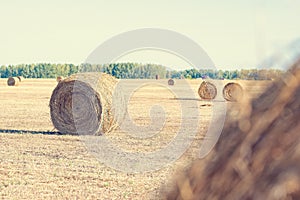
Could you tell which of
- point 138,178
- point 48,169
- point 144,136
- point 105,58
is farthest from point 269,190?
point 105,58

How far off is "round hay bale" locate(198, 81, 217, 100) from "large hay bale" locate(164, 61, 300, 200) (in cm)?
3076

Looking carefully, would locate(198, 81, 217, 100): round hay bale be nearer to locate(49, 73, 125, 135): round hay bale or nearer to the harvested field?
locate(49, 73, 125, 135): round hay bale

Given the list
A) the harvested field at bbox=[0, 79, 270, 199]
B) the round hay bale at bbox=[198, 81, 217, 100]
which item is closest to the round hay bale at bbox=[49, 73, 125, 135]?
the harvested field at bbox=[0, 79, 270, 199]

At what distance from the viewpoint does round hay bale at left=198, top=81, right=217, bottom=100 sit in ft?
110

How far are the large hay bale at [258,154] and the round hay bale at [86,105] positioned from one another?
527 inches

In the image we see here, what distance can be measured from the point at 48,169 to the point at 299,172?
824 cm

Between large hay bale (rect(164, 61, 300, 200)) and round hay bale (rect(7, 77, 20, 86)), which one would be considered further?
round hay bale (rect(7, 77, 20, 86))

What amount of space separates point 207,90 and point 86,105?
1799 centimetres

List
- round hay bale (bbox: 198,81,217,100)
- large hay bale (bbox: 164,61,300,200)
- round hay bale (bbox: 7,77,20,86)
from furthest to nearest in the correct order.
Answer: round hay bale (bbox: 7,77,20,86), round hay bale (bbox: 198,81,217,100), large hay bale (bbox: 164,61,300,200)

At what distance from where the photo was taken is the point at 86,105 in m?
16.5

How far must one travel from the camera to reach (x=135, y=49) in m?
22.0

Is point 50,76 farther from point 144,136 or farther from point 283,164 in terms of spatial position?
point 283,164

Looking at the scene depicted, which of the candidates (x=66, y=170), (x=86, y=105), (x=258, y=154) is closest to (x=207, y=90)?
(x=86, y=105)

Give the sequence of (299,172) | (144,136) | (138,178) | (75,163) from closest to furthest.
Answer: (299,172)
(138,178)
(75,163)
(144,136)
